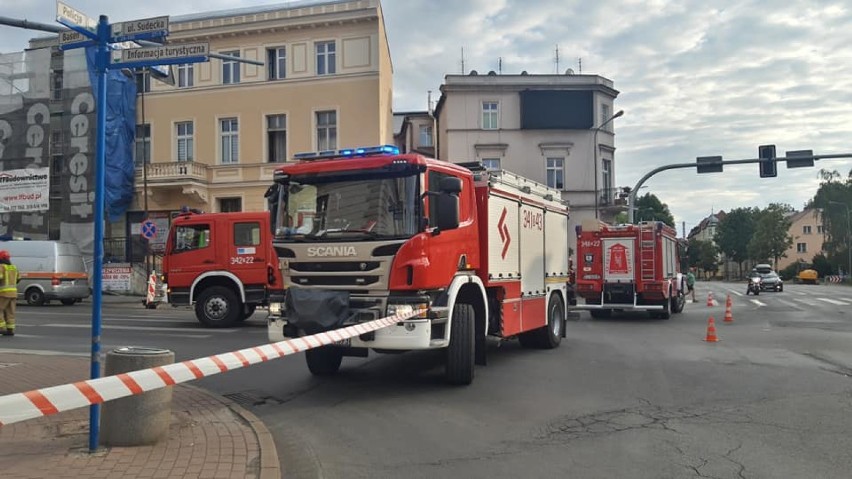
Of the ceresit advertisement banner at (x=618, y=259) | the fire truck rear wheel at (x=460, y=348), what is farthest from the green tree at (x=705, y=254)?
the fire truck rear wheel at (x=460, y=348)

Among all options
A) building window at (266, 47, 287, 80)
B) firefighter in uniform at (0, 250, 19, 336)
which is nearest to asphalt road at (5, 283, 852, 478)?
firefighter in uniform at (0, 250, 19, 336)

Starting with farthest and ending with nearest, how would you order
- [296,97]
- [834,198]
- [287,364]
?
[834,198], [296,97], [287,364]

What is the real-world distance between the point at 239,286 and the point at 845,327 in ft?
51.1

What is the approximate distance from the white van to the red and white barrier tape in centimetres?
2050

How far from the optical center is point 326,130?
31.2 m

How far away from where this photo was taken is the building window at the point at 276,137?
31406mm

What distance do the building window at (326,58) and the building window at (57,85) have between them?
13360mm

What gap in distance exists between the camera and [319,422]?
6.89 m

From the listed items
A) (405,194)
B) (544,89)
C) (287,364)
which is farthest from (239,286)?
(544,89)

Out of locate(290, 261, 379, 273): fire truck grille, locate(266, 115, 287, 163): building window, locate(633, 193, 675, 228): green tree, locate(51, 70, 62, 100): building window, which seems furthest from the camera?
locate(633, 193, 675, 228): green tree

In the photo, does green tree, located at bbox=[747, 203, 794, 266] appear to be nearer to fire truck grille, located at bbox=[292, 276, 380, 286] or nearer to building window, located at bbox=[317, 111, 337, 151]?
building window, located at bbox=[317, 111, 337, 151]

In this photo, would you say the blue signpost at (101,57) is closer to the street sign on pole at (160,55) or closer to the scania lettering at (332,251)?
the street sign on pole at (160,55)

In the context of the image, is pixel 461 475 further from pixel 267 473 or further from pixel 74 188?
pixel 74 188

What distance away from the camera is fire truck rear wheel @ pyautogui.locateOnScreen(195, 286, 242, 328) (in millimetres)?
16125
